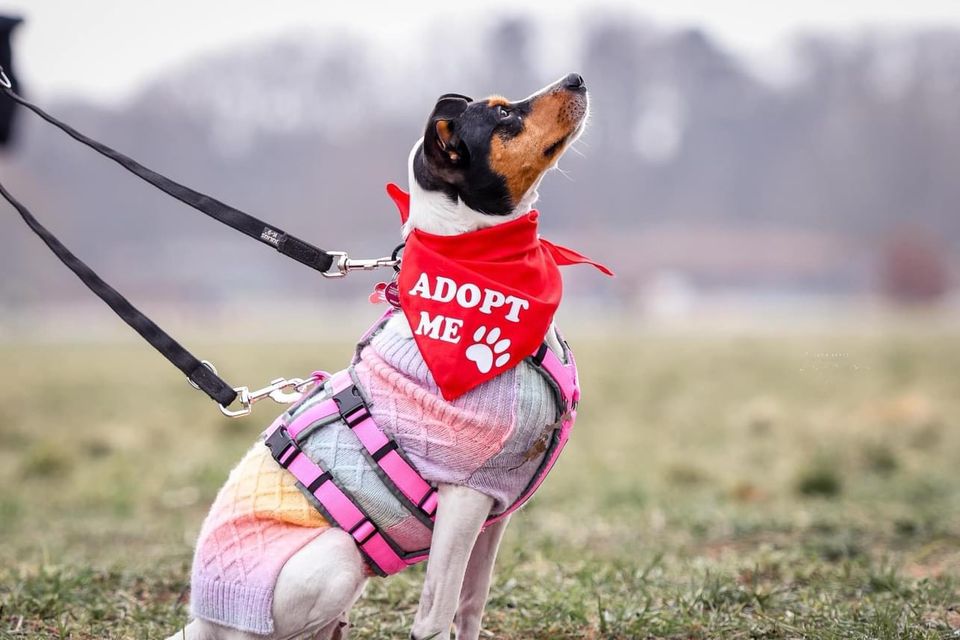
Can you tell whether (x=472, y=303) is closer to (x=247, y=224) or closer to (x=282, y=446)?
(x=282, y=446)

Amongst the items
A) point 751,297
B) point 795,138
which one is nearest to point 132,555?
point 751,297

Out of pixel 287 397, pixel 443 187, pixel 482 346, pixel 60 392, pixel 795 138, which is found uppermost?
pixel 795 138

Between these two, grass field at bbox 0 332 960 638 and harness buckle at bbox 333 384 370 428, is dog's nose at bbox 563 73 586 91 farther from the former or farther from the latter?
grass field at bbox 0 332 960 638

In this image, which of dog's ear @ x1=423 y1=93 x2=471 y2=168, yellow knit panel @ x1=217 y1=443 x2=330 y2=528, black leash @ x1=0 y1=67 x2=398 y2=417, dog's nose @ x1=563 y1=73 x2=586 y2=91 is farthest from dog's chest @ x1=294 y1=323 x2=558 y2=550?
dog's nose @ x1=563 y1=73 x2=586 y2=91

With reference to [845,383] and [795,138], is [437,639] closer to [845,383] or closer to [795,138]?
[845,383]

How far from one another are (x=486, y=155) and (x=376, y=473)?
109 centimetres

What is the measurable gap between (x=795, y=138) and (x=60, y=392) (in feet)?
220

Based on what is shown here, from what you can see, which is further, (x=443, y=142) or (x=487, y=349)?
(x=443, y=142)

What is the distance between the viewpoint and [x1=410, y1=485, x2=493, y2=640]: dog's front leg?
3307 mm

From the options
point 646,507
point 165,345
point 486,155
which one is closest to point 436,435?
point 486,155

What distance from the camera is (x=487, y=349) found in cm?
333

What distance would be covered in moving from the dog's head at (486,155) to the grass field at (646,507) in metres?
→ 1.76

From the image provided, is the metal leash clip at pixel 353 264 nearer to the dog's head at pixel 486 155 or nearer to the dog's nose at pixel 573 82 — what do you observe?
the dog's head at pixel 486 155

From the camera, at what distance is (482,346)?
10.9 feet
